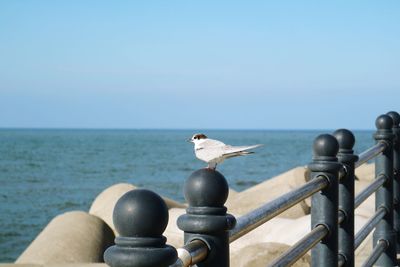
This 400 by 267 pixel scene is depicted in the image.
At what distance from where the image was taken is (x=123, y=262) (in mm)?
1675

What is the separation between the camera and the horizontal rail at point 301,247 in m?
2.91

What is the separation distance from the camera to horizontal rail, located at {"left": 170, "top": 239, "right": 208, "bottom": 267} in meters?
1.97

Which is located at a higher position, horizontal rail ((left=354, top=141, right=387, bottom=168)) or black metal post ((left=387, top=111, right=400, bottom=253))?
horizontal rail ((left=354, top=141, right=387, bottom=168))

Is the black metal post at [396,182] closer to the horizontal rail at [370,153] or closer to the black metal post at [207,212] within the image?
the horizontal rail at [370,153]

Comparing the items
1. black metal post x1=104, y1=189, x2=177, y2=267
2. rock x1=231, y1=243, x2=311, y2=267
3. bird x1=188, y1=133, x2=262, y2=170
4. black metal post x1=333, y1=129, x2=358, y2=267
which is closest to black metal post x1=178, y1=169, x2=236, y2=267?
black metal post x1=104, y1=189, x2=177, y2=267

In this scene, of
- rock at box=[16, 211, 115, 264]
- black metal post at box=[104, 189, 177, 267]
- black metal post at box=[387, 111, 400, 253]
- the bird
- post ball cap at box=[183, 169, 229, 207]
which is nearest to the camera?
black metal post at box=[104, 189, 177, 267]

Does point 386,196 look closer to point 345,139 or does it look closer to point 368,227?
point 368,227

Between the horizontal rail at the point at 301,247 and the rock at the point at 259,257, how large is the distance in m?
2.48

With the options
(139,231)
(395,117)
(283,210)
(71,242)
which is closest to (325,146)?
(283,210)

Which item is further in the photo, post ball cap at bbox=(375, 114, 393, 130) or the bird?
post ball cap at bbox=(375, 114, 393, 130)

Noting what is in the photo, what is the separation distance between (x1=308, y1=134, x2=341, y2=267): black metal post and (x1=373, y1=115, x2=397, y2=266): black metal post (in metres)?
2.37

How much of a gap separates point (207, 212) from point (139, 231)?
462mm

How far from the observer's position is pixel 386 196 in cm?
621

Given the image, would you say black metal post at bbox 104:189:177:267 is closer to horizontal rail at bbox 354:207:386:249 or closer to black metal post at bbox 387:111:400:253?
horizontal rail at bbox 354:207:386:249
